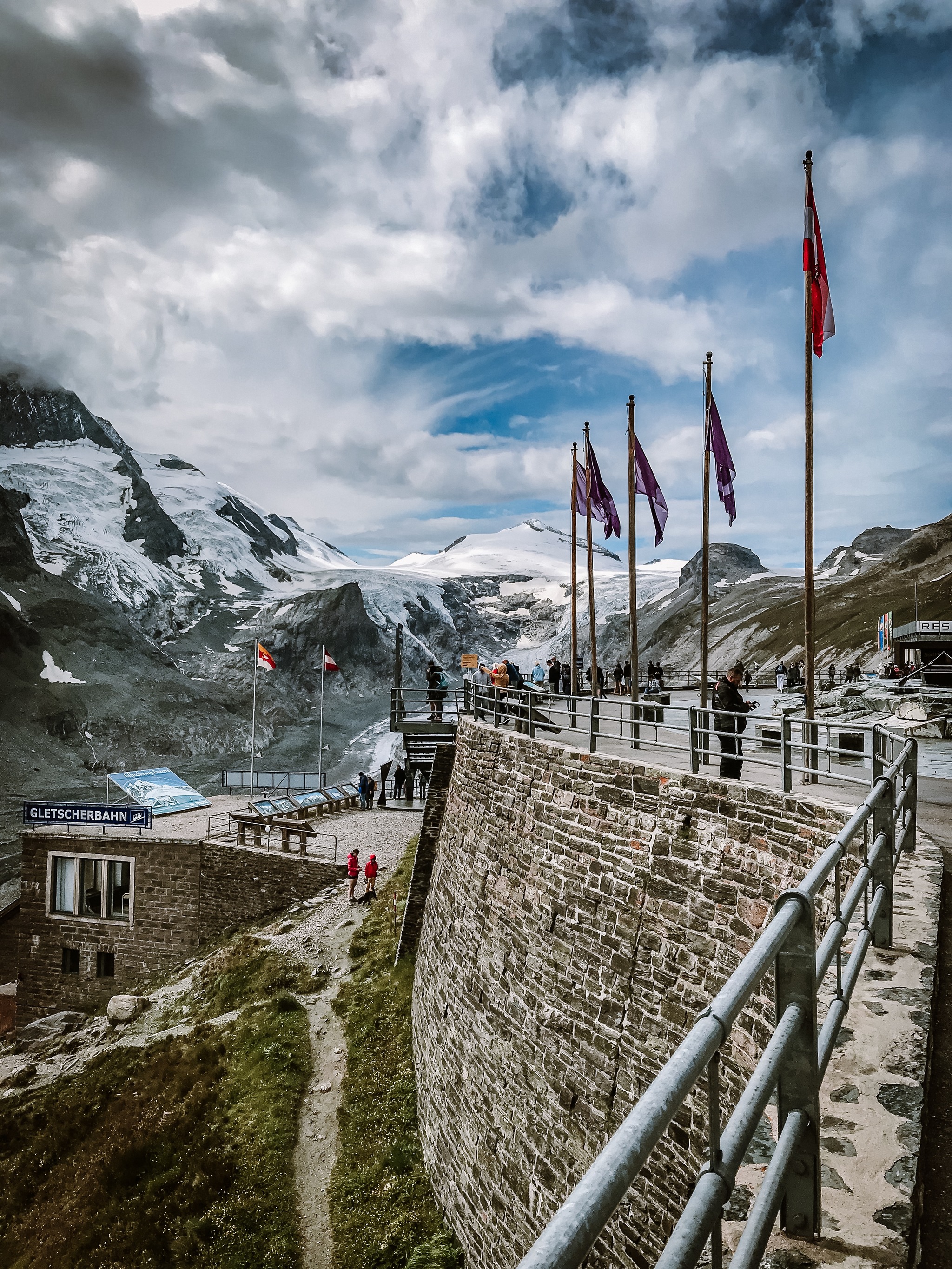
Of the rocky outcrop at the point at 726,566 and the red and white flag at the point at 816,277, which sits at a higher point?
the rocky outcrop at the point at 726,566

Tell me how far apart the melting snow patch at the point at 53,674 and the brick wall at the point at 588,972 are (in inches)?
3272

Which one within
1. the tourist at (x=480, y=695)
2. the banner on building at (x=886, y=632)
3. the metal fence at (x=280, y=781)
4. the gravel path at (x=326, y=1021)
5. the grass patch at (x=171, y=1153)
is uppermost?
the banner on building at (x=886, y=632)

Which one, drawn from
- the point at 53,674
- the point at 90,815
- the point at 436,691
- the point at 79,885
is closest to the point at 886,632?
the point at 436,691

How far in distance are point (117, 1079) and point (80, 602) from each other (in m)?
89.8

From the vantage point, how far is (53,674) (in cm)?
8169

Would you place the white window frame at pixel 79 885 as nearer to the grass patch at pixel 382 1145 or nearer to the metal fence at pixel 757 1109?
the grass patch at pixel 382 1145

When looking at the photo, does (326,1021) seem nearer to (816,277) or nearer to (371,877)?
(371,877)

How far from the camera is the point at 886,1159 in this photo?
261 cm

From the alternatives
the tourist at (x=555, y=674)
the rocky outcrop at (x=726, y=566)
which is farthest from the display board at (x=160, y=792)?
the rocky outcrop at (x=726, y=566)

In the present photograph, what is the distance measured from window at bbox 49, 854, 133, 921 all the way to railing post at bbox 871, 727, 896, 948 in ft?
86.7

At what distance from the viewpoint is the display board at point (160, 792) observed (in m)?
28.3

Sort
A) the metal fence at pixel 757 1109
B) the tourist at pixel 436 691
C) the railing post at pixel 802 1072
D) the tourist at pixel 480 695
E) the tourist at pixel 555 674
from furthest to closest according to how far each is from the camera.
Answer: the tourist at pixel 555 674 < the tourist at pixel 436 691 < the tourist at pixel 480 695 < the railing post at pixel 802 1072 < the metal fence at pixel 757 1109

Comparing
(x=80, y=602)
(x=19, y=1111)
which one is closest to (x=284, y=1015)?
(x=19, y=1111)

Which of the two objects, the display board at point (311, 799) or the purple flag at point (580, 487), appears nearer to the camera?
the purple flag at point (580, 487)
